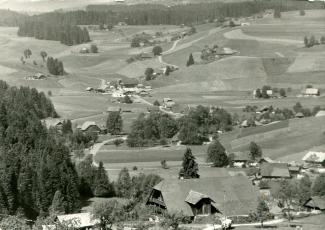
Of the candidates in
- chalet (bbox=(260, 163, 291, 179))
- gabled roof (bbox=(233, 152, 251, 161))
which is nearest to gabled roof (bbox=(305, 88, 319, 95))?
gabled roof (bbox=(233, 152, 251, 161))

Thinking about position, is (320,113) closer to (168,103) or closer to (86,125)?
(168,103)

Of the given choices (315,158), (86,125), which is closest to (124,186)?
(315,158)

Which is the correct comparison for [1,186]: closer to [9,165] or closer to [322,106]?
[9,165]

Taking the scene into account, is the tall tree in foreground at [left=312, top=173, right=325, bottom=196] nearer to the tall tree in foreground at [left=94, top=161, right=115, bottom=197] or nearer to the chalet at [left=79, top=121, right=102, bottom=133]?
the tall tree in foreground at [left=94, top=161, right=115, bottom=197]

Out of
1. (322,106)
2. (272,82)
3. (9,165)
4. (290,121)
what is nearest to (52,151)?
(9,165)

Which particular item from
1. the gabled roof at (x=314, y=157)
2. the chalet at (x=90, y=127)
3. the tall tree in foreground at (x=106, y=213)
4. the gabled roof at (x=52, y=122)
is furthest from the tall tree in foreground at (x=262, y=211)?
the gabled roof at (x=52, y=122)

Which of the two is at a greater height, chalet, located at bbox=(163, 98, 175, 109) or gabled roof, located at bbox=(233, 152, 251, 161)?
gabled roof, located at bbox=(233, 152, 251, 161)
